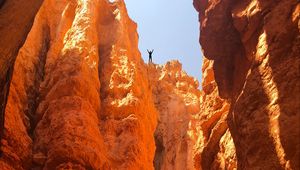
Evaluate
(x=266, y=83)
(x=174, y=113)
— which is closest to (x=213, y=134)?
(x=266, y=83)

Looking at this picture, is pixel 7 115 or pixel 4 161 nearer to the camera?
pixel 4 161

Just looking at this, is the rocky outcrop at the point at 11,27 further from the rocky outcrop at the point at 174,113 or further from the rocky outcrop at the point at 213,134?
the rocky outcrop at the point at 174,113

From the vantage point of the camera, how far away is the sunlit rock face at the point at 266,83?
586 centimetres

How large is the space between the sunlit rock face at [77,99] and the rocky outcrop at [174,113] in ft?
26.3

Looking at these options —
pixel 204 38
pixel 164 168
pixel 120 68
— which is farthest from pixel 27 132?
pixel 164 168

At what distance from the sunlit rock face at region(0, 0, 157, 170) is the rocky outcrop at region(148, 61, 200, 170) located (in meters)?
8.03

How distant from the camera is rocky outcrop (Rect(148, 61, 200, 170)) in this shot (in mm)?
24766

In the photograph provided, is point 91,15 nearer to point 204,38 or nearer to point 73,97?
point 73,97

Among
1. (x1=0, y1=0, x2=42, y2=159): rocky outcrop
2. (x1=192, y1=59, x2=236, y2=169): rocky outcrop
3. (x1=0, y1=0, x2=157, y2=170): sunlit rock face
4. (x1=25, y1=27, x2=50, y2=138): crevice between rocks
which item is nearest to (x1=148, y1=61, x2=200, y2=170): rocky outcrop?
(x1=0, y1=0, x2=157, y2=170): sunlit rock face

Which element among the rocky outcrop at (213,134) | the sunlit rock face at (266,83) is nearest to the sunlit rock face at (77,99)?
the rocky outcrop at (213,134)

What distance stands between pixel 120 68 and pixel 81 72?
Answer: 228cm

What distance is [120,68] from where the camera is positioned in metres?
16.2

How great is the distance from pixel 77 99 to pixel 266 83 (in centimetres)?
757

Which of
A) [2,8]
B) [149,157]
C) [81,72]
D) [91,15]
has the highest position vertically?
[91,15]
